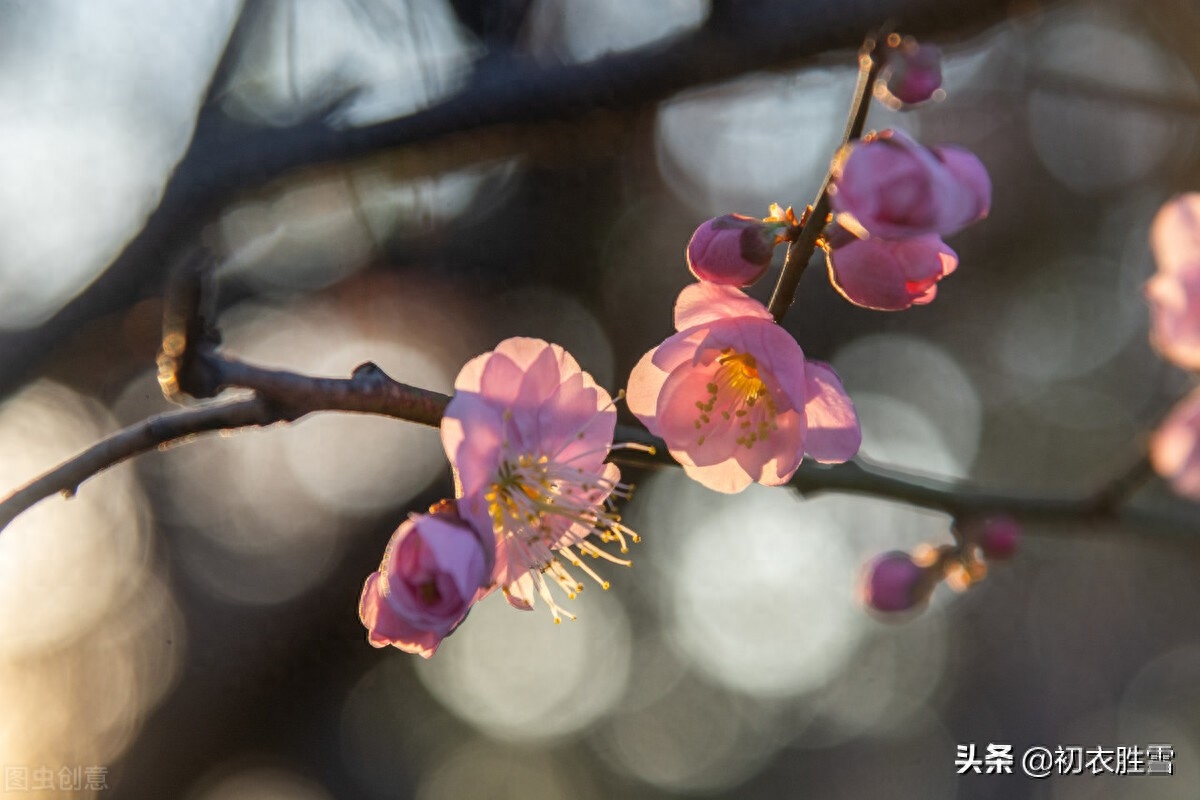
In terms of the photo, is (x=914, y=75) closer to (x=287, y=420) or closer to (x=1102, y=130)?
(x=287, y=420)

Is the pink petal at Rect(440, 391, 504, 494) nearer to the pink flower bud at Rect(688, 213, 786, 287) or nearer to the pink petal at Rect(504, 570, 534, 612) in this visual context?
the pink petal at Rect(504, 570, 534, 612)

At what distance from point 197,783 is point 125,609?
1.92 metres

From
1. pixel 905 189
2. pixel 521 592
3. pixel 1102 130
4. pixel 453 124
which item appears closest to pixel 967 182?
pixel 905 189

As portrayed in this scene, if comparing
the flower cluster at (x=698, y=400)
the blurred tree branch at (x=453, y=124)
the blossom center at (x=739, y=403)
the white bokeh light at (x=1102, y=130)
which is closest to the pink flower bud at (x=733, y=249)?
the flower cluster at (x=698, y=400)

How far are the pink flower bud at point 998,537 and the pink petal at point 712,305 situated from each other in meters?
0.73

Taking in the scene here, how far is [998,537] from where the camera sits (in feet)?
5.36

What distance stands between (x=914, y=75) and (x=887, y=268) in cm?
23

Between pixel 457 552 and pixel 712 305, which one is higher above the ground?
pixel 712 305

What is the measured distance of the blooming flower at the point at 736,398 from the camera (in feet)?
3.58

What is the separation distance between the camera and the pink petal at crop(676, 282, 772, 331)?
108cm

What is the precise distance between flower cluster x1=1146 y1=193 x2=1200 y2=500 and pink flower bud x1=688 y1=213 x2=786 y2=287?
41 cm

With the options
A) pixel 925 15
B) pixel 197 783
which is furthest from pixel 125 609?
pixel 925 15

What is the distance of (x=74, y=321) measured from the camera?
5.84ft

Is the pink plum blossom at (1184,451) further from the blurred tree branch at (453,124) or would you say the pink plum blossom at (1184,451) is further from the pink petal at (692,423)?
the blurred tree branch at (453,124)
